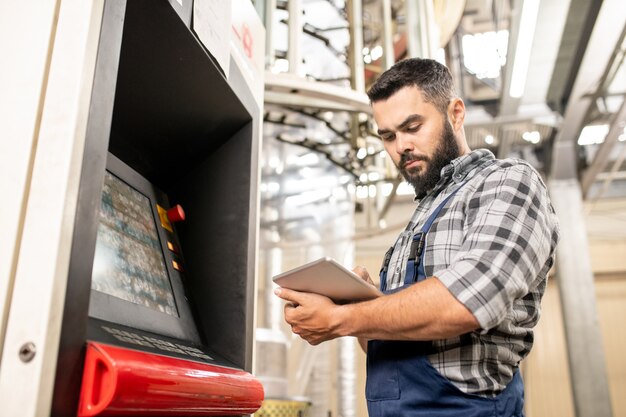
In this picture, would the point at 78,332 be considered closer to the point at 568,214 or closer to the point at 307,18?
the point at 307,18

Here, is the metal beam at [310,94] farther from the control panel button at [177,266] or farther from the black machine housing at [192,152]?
the control panel button at [177,266]

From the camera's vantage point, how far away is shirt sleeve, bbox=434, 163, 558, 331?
2.91 ft

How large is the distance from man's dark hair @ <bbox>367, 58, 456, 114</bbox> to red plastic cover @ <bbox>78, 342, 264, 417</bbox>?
83 centimetres

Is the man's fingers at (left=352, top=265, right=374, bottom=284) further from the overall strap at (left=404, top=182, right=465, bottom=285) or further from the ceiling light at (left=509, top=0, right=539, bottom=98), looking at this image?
the ceiling light at (left=509, top=0, right=539, bottom=98)

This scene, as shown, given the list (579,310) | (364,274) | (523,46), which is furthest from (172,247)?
(579,310)

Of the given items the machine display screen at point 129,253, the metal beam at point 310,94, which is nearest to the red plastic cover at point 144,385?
the machine display screen at point 129,253

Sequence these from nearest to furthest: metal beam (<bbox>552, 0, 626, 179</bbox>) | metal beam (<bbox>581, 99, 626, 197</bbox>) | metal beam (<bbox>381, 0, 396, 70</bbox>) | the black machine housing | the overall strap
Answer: the black machine housing
the overall strap
metal beam (<bbox>381, 0, 396, 70</bbox>)
metal beam (<bbox>552, 0, 626, 179</bbox>)
metal beam (<bbox>581, 99, 626, 197</bbox>)

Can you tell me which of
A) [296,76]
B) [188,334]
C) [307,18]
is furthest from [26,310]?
[307,18]

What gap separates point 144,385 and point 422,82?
982 mm

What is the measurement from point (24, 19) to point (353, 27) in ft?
8.55

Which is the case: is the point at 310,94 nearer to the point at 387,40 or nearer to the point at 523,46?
the point at 387,40

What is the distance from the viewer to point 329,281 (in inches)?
37.5

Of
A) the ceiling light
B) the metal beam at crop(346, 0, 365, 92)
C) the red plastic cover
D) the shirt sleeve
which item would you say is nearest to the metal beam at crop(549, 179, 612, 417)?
the ceiling light

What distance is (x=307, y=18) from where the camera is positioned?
13.9ft
